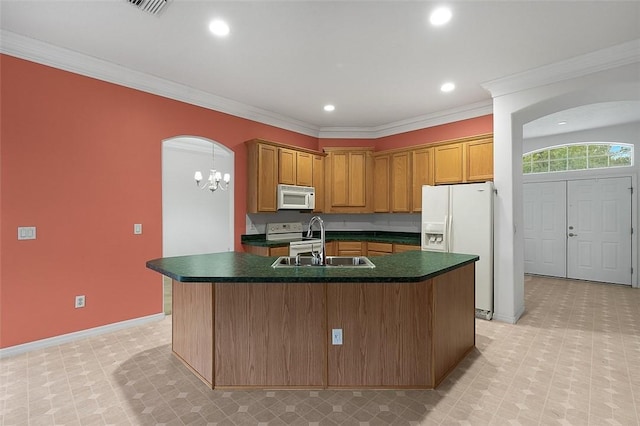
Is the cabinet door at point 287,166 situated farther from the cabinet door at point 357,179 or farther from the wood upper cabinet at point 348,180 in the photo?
the cabinet door at point 357,179

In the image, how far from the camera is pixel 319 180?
5.65 metres

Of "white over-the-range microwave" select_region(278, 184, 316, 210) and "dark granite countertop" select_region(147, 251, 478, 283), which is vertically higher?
"white over-the-range microwave" select_region(278, 184, 316, 210)

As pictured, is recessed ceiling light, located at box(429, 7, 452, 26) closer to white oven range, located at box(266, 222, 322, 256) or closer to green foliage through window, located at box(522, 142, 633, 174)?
white oven range, located at box(266, 222, 322, 256)

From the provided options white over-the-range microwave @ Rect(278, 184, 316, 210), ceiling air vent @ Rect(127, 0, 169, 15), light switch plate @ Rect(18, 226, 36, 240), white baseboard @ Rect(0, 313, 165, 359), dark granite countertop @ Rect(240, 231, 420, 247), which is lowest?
white baseboard @ Rect(0, 313, 165, 359)

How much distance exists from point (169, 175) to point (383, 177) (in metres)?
4.65

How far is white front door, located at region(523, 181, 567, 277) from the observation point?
632 centimetres

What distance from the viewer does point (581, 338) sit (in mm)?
3283

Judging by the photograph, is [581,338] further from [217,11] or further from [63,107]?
[63,107]

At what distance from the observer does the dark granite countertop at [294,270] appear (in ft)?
6.72

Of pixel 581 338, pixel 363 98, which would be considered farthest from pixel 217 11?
pixel 581 338

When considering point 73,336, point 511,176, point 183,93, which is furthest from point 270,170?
point 511,176

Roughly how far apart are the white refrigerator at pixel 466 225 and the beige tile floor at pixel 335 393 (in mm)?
782

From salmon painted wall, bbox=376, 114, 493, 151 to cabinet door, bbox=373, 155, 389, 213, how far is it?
0.37m

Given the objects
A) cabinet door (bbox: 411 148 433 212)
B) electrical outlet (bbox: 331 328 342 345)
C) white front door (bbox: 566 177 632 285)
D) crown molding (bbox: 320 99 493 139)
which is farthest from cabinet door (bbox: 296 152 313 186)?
white front door (bbox: 566 177 632 285)
